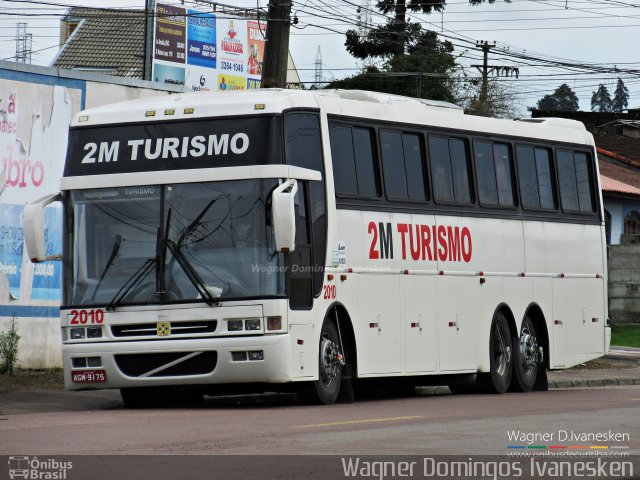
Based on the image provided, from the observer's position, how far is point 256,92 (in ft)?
57.8

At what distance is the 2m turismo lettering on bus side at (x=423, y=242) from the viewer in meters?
18.9

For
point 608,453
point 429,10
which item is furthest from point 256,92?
point 429,10

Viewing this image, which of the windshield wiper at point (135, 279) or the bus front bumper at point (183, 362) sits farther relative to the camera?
the windshield wiper at point (135, 279)

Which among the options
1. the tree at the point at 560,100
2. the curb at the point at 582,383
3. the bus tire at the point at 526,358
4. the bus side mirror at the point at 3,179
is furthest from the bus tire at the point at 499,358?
the tree at the point at 560,100

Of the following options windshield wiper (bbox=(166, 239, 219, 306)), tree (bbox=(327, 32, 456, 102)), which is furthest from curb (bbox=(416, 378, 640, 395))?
tree (bbox=(327, 32, 456, 102))

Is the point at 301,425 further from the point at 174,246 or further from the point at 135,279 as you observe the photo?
the point at 135,279

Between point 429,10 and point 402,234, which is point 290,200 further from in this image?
Result: point 429,10

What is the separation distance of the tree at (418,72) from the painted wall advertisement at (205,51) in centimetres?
1191

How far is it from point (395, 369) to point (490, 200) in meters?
3.55

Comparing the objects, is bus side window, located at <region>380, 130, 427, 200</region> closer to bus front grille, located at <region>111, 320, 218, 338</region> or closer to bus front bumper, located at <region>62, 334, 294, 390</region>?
bus front bumper, located at <region>62, 334, 294, 390</region>

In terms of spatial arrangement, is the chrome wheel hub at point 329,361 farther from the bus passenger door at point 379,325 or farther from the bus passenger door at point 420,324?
the bus passenger door at point 420,324

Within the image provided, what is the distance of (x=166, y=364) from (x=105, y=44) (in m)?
59.8

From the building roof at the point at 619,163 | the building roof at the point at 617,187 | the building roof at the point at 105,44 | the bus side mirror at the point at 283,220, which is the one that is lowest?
the bus side mirror at the point at 283,220

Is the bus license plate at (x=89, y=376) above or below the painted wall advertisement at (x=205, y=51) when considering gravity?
below
